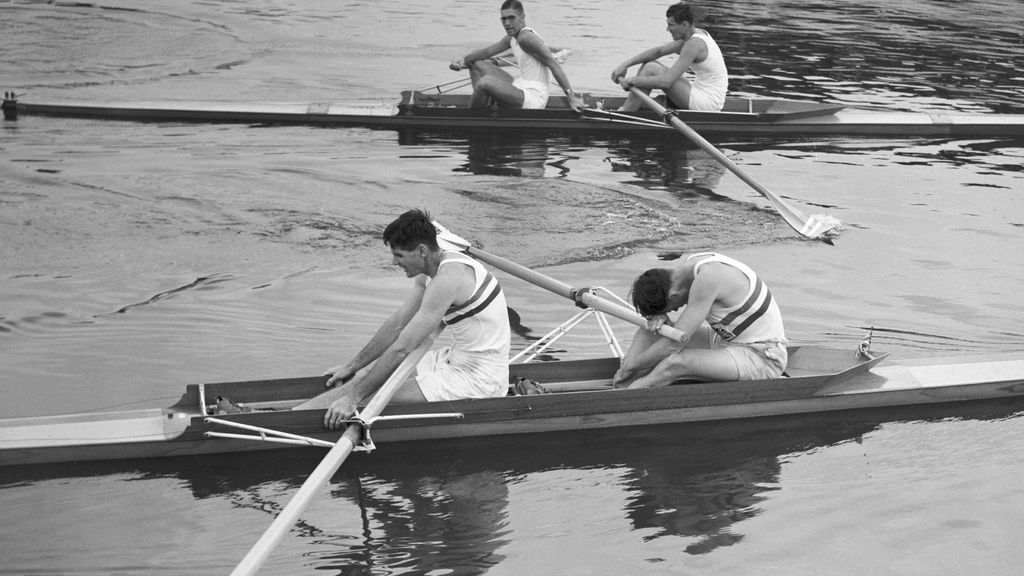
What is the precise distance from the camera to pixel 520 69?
16219mm

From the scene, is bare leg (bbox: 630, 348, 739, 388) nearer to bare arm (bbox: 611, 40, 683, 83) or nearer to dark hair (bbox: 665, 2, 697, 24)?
bare arm (bbox: 611, 40, 683, 83)

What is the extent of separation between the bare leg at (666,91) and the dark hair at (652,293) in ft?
27.9

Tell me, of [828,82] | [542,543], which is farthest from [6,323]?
[828,82]

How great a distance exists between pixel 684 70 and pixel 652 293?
331 inches

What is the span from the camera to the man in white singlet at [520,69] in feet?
51.2

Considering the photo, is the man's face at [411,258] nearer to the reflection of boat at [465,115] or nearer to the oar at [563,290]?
the oar at [563,290]

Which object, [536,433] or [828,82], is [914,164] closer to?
[828,82]

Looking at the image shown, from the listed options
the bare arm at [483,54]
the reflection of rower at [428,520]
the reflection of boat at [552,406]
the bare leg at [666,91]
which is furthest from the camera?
the bare leg at [666,91]

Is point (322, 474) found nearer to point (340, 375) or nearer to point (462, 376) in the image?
point (340, 375)

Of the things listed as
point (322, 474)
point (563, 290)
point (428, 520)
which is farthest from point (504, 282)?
point (322, 474)

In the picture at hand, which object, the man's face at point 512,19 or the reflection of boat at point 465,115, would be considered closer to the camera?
the man's face at point 512,19

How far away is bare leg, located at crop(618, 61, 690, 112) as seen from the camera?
16.2 meters

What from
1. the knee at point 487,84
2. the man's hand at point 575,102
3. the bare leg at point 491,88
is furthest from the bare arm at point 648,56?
the knee at point 487,84

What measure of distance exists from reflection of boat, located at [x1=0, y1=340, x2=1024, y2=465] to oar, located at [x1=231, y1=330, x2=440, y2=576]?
41 centimetres
